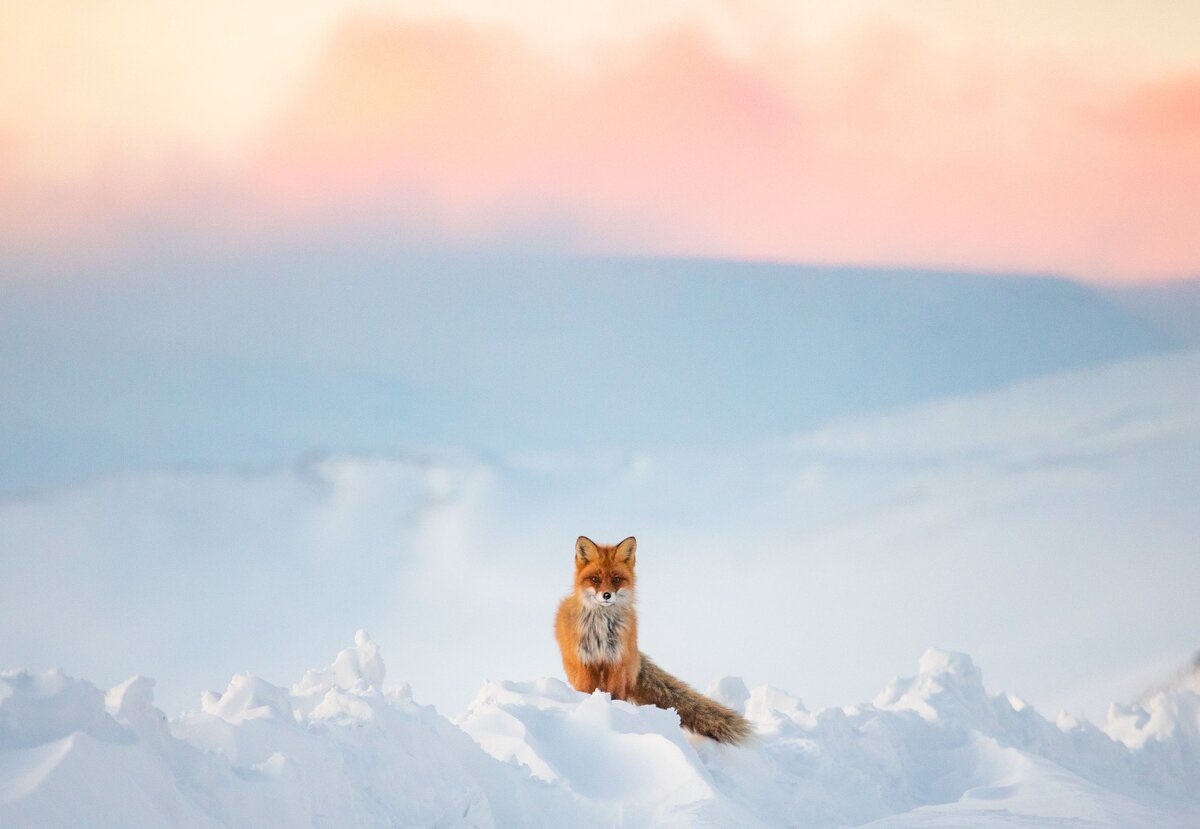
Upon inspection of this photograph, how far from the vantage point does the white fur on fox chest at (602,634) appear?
418 inches

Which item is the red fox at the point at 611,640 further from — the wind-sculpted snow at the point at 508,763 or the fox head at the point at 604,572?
the wind-sculpted snow at the point at 508,763

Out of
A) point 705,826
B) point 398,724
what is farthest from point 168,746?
point 705,826

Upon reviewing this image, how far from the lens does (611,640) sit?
10633 mm

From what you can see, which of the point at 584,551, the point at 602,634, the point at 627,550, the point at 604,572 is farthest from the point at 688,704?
the point at 584,551

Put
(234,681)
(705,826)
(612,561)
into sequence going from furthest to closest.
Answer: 1. (612,561)
2. (234,681)
3. (705,826)

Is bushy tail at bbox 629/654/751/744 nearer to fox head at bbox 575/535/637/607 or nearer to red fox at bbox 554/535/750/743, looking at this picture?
red fox at bbox 554/535/750/743

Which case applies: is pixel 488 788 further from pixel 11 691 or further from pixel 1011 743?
pixel 1011 743

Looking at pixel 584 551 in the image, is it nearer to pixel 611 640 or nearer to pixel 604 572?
pixel 604 572

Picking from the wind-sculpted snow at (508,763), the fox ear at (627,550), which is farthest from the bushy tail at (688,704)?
the fox ear at (627,550)

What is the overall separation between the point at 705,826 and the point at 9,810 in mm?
4376

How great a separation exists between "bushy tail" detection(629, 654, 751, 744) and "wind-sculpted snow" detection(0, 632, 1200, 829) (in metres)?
0.17

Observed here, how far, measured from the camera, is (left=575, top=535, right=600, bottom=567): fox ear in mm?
10984

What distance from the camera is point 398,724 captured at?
7.74 m

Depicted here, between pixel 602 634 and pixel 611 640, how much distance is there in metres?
0.10
